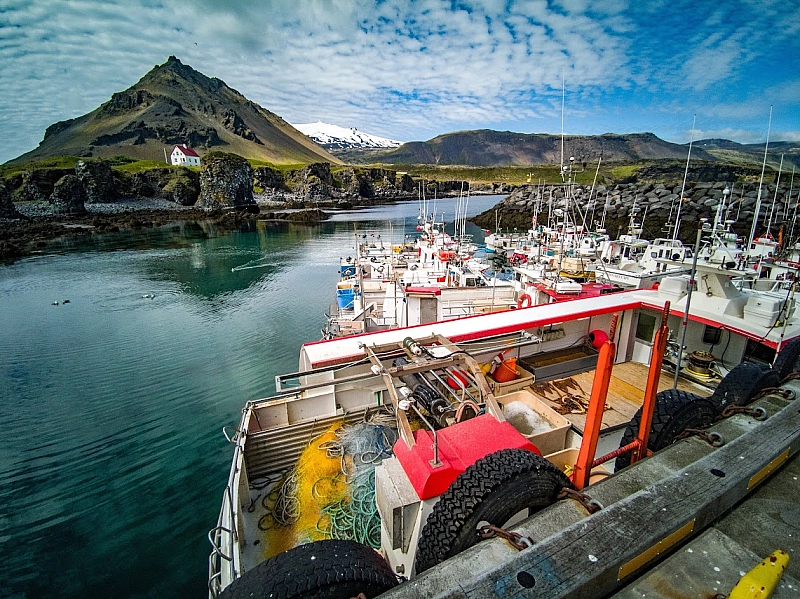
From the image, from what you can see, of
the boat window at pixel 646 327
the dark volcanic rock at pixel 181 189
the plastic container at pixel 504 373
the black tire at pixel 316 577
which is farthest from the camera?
the dark volcanic rock at pixel 181 189

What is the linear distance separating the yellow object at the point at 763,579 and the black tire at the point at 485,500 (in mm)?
1054

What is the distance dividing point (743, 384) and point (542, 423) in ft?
8.97

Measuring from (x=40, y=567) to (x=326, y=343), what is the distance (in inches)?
355

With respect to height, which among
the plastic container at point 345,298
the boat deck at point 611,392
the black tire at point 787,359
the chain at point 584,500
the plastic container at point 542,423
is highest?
the chain at point 584,500

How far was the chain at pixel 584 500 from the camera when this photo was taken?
8.32ft

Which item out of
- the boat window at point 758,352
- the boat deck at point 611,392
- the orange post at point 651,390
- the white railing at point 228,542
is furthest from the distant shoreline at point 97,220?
the boat window at point 758,352

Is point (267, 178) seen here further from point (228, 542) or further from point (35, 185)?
point (228, 542)

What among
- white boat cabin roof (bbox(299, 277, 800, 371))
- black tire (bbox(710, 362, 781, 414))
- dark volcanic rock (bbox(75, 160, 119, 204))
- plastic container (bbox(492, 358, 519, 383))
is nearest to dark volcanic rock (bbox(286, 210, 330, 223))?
dark volcanic rock (bbox(75, 160, 119, 204))

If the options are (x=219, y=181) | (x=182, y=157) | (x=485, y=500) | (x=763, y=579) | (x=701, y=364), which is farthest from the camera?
(x=182, y=157)

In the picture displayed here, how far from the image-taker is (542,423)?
20.7ft

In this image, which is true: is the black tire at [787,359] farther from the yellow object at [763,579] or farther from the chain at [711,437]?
the yellow object at [763,579]

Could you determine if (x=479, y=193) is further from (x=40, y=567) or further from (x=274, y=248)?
(x=40, y=567)

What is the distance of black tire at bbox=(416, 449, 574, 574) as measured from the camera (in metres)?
2.73

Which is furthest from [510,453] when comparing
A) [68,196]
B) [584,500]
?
[68,196]
